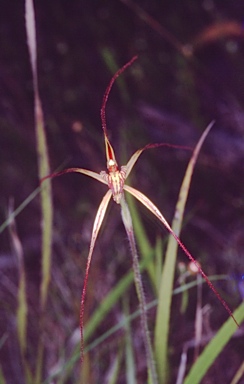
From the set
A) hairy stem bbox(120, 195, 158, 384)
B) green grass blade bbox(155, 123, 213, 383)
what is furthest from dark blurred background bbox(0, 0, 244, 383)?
hairy stem bbox(120, 195, 158, 384)

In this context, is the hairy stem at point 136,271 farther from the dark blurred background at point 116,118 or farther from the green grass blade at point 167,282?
the dark blurred background at point 116,118

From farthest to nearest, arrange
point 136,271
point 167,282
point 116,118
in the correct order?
point 116,118 < point 167,282 < point 136,271

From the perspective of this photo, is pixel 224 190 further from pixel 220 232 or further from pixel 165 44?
pixel 165 44

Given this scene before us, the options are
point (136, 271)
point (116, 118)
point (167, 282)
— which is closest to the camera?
point (136, 271)

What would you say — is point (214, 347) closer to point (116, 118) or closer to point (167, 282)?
point (167, 282)

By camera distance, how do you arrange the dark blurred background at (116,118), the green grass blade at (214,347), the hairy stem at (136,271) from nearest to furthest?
the hairy stem at (136,271), the green grass blade at (214,347), the dark blurred background at (116,118)

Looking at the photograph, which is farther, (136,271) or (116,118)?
(116,118)

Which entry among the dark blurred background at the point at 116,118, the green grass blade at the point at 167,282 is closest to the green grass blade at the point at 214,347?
the green grass blade at the point at 167,282

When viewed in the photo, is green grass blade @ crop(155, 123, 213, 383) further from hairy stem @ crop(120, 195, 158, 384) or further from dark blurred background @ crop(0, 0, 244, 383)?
dark blurred background @ crop(0, 0, 244, 383)

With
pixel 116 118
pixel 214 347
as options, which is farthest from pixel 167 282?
pixel 116 118
